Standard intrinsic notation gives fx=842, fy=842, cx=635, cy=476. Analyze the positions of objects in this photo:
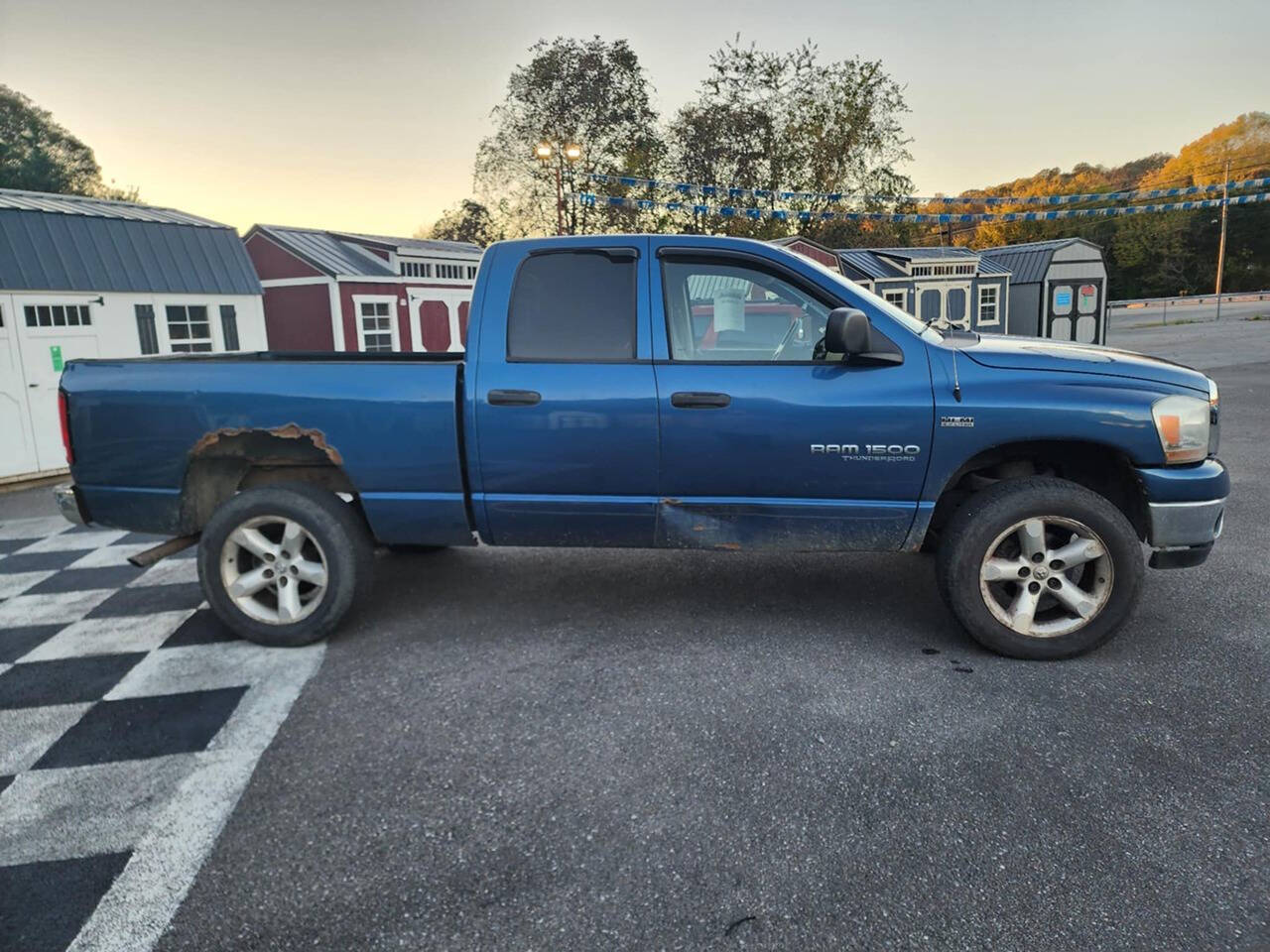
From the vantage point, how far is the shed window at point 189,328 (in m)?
12.8

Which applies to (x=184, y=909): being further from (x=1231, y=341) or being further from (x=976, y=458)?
(x=1231, y=341)

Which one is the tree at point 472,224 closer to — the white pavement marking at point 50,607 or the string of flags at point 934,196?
the string of flags at point 934,196

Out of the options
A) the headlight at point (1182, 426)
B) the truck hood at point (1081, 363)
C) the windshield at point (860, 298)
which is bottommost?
the headlight at point (1182, 426)

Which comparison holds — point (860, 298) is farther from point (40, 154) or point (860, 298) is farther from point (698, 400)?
point (40, 154)

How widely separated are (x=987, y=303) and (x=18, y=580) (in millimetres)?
32749

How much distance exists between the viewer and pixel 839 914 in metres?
2.25

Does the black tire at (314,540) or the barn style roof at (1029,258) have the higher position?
the barn style roof at (1029,258)

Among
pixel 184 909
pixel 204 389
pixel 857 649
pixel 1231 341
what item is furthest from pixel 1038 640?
pixel 1231 341

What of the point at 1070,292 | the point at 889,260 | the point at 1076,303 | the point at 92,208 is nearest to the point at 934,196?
the point at 889,260

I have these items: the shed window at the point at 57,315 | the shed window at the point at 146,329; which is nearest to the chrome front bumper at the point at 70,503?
the shed window at the point at 57,315

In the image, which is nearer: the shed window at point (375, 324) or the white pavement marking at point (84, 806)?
the white pavement marking at point (84, 806)

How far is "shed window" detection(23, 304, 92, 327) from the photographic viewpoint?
1060 centimetres

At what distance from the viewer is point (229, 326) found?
45.1ft

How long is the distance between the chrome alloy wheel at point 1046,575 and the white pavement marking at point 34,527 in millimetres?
7338
